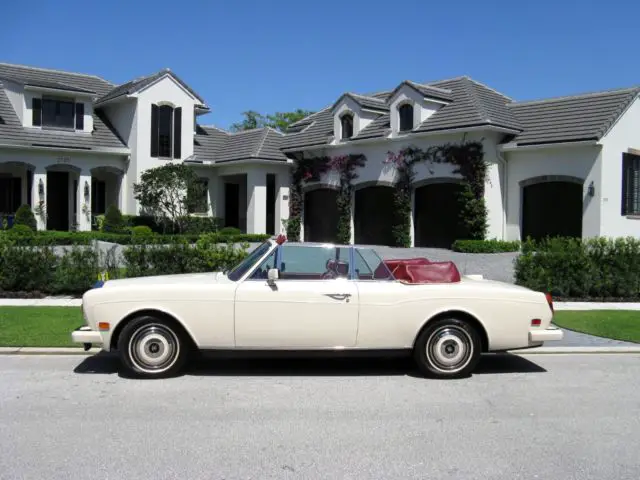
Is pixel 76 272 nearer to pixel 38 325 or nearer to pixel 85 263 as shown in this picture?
pixel 85 263

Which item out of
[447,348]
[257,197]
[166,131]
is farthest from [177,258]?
[166,131]

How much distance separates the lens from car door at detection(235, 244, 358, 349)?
7.30m

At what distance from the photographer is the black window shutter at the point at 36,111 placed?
93.2ft

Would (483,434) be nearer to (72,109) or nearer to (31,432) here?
(31,432)

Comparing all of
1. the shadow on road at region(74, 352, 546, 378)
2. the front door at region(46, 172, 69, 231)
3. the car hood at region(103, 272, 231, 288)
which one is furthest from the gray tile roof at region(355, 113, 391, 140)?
the car hood at region(103, 272, 231, 288)

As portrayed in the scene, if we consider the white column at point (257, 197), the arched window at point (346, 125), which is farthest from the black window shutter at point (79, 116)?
the arched window at point (346, 125)

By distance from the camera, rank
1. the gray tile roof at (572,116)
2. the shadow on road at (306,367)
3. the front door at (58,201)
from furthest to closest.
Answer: the front door at (58,201) < the gray tile roof at (572,116) < the shadow on road at (306,367)

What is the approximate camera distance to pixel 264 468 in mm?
4754

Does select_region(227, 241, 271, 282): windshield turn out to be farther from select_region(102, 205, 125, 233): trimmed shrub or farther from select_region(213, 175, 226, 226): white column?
select_region(213, 175, 226, 226): white column

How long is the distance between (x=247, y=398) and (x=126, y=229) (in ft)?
74.0

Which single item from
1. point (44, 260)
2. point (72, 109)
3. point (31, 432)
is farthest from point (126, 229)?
point (31, 432)

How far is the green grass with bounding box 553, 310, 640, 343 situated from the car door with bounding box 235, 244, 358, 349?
203 inches

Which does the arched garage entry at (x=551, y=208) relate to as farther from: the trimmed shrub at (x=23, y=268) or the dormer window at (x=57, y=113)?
the dormer window at (x=57, y=113)

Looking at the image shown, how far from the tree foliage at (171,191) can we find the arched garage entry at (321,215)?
5412 millimetres
